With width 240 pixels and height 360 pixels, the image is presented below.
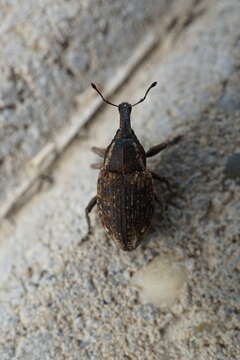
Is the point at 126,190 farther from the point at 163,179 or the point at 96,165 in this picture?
the point at 96,165

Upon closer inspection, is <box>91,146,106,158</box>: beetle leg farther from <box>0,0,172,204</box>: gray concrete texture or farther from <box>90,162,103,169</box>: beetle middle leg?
<box>0,0,172,204</box>: gray concrete texture

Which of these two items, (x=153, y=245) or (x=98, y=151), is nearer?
(x=153, y=245)

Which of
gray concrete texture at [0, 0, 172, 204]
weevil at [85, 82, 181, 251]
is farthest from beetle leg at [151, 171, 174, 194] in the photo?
gray concrete texture at [0, 0, 172, 204]

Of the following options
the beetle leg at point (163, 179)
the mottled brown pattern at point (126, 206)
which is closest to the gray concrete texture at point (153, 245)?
the beetle leg at point (163, 179)

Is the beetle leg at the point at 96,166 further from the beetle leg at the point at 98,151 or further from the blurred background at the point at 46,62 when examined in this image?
the blurred background at the point at 46,62

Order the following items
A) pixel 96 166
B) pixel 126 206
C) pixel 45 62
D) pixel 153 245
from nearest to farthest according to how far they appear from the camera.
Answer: pixel 126 206 < pixel 153 245 < pixel 96 166 < pixel 45 62

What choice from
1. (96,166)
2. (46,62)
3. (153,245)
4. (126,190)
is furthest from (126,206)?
(46,62)
